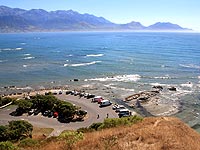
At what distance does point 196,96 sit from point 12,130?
5075cm

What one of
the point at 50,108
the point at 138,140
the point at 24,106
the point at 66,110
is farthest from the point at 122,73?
the point at 138,140

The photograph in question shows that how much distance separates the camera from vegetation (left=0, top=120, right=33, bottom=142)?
4587 cm

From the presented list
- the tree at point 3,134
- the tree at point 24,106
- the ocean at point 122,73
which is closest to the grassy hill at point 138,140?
the tree at point 3,134

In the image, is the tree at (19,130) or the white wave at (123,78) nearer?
the tree at (19,130)

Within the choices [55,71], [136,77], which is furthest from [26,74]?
[136,77]

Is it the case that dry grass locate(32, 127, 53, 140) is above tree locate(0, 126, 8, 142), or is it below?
below

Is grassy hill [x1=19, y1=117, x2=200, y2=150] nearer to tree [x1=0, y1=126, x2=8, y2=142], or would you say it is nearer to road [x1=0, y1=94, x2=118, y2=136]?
tree [x1=0, y1=126, x2=8, y2=142]

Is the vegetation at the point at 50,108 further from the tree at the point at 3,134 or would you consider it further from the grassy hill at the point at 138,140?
the grassy hill at the point at 138,140

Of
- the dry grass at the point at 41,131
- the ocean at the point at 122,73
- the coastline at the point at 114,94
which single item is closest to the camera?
the dry grass at the point at 41,131

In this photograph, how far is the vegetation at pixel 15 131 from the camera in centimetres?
4587

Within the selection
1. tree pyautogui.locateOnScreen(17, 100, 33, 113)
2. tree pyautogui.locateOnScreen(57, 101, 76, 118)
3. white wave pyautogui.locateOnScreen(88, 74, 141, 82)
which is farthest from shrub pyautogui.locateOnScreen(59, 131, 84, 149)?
white wave pyautogui.locateOnScreen(88, 74, 141, 82)

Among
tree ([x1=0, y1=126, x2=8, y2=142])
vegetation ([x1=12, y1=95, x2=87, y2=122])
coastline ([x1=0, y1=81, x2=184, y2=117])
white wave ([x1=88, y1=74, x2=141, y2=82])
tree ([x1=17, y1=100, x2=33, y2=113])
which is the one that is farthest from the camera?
white wave ([x1=88, y1=74, x2=141, y2=82])

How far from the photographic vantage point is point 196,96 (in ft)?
271

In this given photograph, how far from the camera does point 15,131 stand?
155ft
